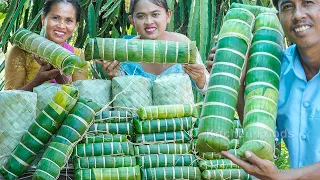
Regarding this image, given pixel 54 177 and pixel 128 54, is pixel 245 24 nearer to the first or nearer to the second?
pixel 128 54

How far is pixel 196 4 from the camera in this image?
3.92m

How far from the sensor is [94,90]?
9.74 ft

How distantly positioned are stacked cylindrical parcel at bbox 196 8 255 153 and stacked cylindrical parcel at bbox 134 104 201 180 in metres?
1.08

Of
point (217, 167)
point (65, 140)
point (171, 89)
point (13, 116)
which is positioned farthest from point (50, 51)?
point (217, 167)

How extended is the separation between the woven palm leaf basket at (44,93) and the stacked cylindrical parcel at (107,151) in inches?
10.3

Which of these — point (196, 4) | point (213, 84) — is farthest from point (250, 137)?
point (196, 4)

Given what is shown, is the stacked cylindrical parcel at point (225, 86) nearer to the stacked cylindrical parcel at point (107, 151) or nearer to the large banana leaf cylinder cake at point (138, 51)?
the large banana leaf cylinder cake at point (138, 51)

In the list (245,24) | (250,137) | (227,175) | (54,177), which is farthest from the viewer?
(227,175)

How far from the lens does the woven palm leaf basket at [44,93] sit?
2908 mm

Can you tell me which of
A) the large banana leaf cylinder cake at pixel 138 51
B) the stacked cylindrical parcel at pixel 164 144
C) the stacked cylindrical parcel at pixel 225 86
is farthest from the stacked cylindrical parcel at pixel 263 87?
the stacked cylindrical parcel at pixel 164 144

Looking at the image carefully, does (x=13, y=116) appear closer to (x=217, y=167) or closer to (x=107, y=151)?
(x=107, y=151)

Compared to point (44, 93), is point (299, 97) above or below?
above

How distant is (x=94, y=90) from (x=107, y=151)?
34 centimetres

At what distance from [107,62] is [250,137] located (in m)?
1.39
